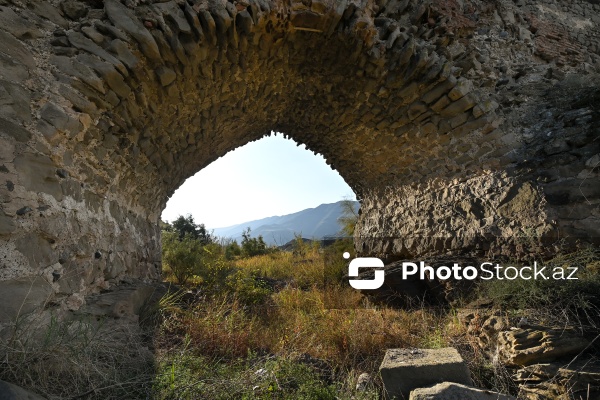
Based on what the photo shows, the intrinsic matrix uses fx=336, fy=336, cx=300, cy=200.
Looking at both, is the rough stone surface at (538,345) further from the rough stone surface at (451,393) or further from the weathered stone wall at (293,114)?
the weathered stone wall at (293,114)

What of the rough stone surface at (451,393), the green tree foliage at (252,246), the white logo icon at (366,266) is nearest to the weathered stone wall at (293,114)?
the white logo icon at (366,266)

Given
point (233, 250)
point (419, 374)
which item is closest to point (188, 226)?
point (233, 250)

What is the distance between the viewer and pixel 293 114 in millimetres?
5160

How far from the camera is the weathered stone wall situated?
225cm

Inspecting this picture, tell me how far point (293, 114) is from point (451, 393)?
163 inches

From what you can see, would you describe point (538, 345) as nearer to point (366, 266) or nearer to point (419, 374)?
point (419, 374)

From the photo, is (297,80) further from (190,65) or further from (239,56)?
(190,65)

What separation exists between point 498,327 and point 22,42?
4194mm

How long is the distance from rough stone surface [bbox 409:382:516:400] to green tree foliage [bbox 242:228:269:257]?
1052 centimetres

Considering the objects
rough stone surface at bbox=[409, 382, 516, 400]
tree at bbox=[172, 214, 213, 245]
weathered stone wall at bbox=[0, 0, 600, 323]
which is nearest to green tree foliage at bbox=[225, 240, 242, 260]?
tree at bbox=[172, 214, 213, 245]

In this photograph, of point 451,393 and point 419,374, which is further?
point 419,374

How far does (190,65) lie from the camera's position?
310cm

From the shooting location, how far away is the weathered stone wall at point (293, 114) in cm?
225

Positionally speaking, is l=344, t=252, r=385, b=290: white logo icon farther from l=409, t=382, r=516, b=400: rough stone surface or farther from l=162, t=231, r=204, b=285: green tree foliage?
l=409, t=382, r=516, b=400: rough stone surface
